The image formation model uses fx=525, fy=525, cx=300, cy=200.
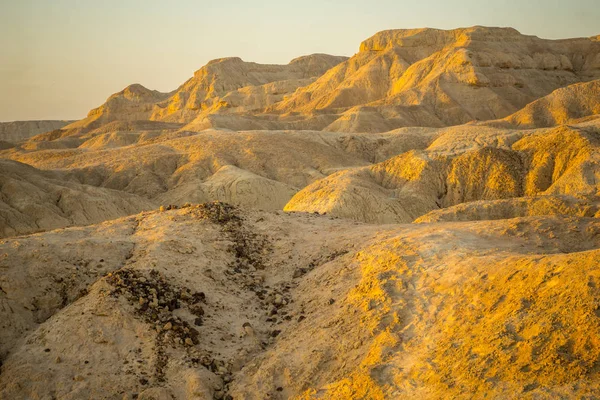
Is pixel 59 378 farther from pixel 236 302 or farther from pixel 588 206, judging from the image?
pixel 588 206

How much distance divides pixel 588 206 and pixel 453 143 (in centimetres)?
1764

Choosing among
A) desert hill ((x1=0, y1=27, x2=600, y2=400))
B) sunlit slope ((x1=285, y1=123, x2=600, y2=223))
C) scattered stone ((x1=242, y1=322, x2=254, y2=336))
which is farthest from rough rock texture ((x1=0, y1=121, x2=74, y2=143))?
scattered stone ((x1=242, y1=322, x2=254, y2=336))

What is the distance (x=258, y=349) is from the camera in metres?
8.08

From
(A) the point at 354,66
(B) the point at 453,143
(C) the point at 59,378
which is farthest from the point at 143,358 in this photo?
(A) the point at 354,66

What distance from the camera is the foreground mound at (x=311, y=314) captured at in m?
5.92

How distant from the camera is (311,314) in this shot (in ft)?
27.6

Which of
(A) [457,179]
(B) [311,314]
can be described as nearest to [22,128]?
(A) [457,179]

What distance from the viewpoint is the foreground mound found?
5918 mm

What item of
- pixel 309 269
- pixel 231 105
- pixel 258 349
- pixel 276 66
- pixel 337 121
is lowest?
pixel 258 349

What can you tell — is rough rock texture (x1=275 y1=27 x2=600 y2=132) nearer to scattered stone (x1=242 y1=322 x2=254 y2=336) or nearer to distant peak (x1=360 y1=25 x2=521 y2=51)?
distant peak (x1=360 y1=25 x2=521 y2=51)

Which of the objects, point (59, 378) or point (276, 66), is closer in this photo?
point (59, 378)

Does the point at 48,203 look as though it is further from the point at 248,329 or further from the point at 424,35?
the point at 424,35

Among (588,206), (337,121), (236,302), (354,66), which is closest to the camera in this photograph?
(236,302)

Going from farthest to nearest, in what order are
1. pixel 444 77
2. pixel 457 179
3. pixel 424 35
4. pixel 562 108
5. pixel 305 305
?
1. pixel 424 35
2. pixel 444 77
3. pixel 562 108
4. pixel 457 179
5. pixel 305 305
